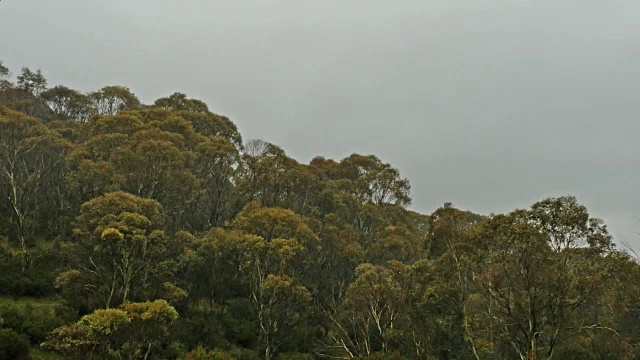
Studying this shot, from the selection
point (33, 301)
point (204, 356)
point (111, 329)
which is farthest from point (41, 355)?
point (33, 301)

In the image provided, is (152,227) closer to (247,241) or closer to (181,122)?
(247,241)

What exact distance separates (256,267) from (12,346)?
14.2 meters

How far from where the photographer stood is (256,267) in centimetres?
2891

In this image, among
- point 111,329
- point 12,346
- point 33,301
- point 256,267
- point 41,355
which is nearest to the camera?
point 111,329

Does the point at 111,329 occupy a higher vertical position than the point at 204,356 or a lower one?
higher

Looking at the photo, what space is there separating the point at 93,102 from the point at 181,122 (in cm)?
Result: 2946

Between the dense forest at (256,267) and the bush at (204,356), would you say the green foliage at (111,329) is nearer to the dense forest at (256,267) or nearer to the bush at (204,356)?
the dense forest at (256,267)

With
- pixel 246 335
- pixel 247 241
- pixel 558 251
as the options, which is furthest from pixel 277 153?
pixel 558 251

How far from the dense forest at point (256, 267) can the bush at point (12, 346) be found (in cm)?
5

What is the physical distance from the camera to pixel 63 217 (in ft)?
122

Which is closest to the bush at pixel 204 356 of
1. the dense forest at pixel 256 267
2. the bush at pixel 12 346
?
the dense forest at pixel 256 267

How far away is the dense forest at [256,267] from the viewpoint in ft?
72.8

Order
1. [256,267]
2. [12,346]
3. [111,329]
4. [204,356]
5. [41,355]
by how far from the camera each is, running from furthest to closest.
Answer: [256,267], [204,356], [41,355], [12,346], [111,329]

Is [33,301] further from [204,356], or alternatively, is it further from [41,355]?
[204,356]
